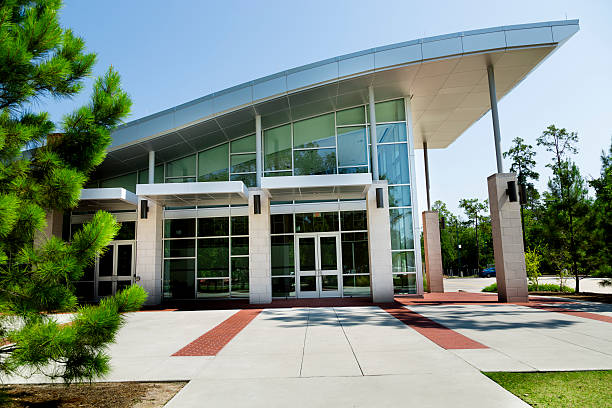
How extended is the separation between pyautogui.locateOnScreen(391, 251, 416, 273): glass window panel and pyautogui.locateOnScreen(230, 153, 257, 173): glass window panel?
6764 millimetres

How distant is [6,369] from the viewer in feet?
11.7

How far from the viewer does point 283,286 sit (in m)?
16.1

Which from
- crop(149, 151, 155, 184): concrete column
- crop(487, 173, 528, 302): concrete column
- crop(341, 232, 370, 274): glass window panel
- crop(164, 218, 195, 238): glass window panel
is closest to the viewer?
crop(487, 173, 528, 302): concrete column

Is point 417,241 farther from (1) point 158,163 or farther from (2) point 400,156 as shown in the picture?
(1) point 158,163

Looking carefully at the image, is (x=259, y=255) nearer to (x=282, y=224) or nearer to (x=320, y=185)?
(x=282, y=224)

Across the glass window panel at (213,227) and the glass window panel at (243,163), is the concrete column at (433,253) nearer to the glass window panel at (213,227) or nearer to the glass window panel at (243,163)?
the glass window panel at (243,163)

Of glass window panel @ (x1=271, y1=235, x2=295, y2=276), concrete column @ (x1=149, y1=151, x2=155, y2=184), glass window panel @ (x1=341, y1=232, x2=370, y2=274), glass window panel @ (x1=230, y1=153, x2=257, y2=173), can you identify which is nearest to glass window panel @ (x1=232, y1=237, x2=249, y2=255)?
glass window panel @ (x1=271, y1=235, x2=295, y2=276)

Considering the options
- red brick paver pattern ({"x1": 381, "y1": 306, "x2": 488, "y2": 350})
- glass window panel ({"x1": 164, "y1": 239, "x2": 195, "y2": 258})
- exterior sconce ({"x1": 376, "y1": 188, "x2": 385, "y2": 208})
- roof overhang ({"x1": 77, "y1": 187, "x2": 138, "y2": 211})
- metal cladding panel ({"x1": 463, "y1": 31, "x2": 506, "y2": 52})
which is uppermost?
metal cladding panel ({"x1": 463, "y1": 31, "x2": 506, "y2": 52})

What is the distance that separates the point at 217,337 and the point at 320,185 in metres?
6.45

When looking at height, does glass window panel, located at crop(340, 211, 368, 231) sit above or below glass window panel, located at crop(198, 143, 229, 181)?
below

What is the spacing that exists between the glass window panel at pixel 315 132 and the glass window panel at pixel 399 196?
10.4ft

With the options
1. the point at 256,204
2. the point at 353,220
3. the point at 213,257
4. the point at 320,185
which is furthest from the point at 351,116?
the point at 213,257

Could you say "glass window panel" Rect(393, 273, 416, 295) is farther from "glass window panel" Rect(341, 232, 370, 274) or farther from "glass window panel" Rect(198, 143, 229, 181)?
"glass window panel" Rect(198, 143, 229, 181)

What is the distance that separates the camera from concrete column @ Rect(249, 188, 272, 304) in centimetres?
1420
